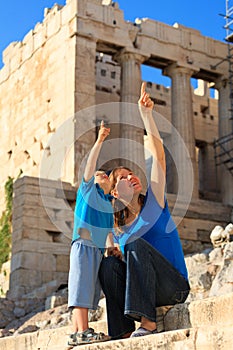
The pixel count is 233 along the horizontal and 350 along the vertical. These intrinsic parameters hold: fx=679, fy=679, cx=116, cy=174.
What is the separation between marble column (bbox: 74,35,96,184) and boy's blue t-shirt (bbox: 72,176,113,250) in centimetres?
1428

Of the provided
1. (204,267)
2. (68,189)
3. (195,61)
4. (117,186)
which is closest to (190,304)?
(117,186)

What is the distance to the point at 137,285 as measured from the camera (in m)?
4.46

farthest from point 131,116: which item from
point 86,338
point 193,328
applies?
point 193,328

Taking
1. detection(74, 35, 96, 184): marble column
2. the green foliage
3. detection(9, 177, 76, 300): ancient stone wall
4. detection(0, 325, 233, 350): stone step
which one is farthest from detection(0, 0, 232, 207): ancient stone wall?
detection(0, 325, 233, 350): stone step

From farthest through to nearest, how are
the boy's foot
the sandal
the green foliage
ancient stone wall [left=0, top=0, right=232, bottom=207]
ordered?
ancient stone wall [left=0, top=0, right=232, bottom=207] → the green foliage → the boy's foot → the sandal

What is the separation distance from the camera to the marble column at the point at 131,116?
20781 mm

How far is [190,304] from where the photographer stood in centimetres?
441

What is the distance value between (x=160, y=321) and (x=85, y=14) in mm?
17470

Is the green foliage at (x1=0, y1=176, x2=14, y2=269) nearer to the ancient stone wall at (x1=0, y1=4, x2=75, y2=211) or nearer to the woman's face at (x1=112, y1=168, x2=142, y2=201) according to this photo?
the ancient stone wall at (x1=0, y1=4, x2=75, y2=211)

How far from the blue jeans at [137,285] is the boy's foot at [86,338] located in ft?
0.54

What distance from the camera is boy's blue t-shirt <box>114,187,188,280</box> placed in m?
4.70

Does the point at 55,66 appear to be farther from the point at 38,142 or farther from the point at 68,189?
the point at 68,189

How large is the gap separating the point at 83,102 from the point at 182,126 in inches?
152

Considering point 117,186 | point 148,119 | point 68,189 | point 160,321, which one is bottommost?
point 160,321
